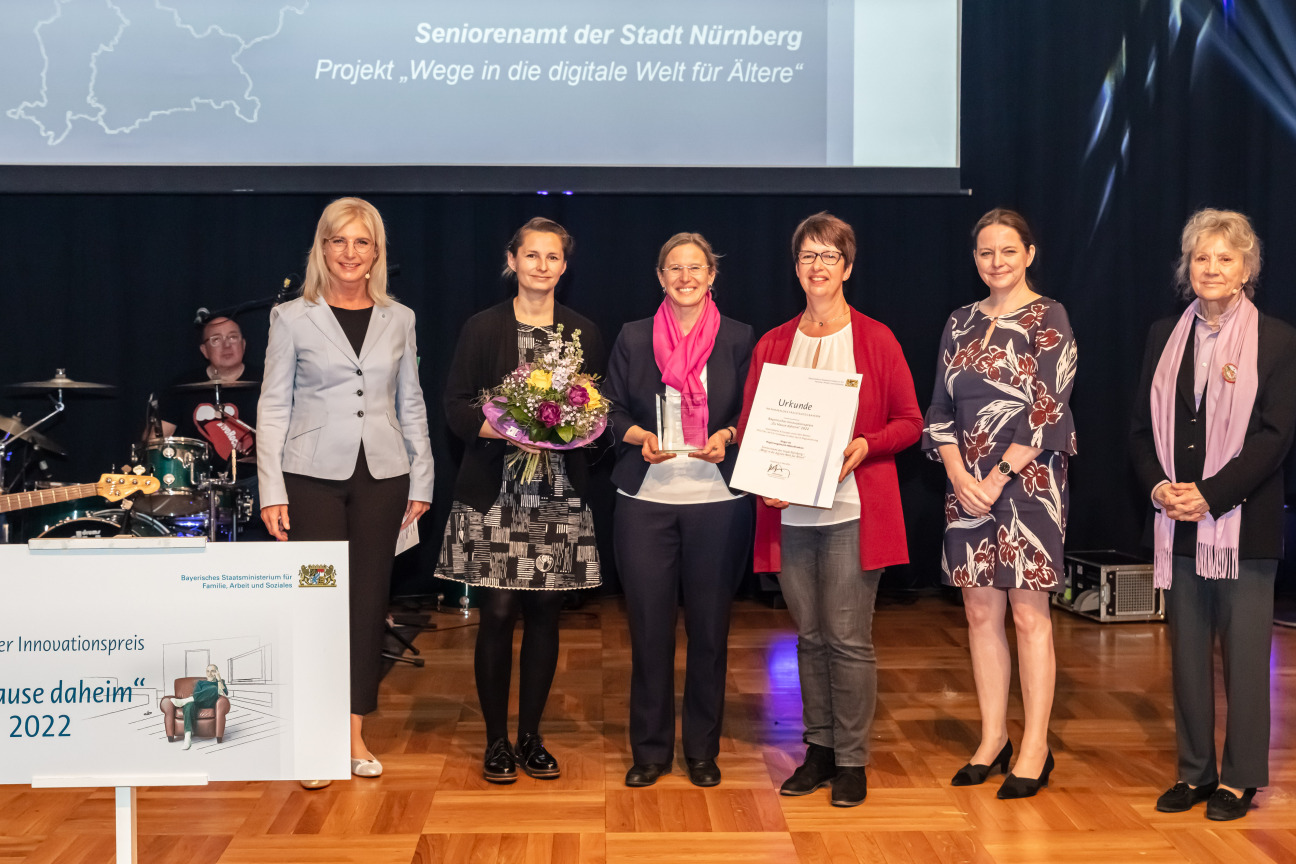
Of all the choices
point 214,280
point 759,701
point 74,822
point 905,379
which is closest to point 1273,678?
point 759,701

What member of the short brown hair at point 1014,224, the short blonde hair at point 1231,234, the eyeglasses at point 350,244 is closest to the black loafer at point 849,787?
the short brown hair at point 1014,224

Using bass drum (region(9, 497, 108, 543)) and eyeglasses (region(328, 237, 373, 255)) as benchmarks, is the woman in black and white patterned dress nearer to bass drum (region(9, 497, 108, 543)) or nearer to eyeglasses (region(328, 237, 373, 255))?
eyeglasses (region(328, 237, 373, 255))

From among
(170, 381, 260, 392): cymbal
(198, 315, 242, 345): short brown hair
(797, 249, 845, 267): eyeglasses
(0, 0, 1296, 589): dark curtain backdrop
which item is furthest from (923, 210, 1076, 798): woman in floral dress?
(198, 315, 242, 345): short brown hair

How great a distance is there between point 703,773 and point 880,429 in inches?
42.1

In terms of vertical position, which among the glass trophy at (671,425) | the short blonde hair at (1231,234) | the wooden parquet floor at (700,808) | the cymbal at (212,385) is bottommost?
the wooden parquet floor at (700,808)

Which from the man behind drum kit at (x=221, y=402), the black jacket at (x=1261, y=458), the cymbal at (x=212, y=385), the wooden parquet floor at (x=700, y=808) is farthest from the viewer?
the man behind drum kit at (x=221, y=402)

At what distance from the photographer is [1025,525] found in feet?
9.37

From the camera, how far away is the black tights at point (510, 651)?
9.99 ft

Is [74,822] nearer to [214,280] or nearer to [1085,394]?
[214,280]

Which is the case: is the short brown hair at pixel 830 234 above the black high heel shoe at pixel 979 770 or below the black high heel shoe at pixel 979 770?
above

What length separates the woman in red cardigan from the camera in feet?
9.34

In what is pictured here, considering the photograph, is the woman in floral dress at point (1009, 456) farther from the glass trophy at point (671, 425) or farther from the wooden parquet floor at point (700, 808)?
the glass trophy at point (671, 425)

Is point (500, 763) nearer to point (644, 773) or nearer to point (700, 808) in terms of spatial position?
point (644, 773)

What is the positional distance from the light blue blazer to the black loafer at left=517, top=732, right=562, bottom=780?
0.86 metres
